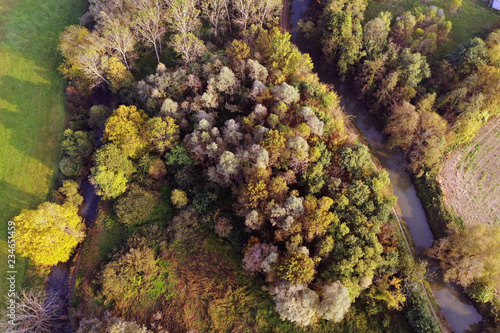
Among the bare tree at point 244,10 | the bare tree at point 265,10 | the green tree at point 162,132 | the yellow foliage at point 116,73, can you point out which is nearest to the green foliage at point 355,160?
the green tree at point 162,132

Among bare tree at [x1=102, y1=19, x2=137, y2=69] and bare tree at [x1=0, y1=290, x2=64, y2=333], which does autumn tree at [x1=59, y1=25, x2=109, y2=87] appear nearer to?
bare tree at [x1=102, y1=19, x2=137, y2=69]

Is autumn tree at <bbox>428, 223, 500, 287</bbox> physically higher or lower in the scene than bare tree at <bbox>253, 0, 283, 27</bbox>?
lower

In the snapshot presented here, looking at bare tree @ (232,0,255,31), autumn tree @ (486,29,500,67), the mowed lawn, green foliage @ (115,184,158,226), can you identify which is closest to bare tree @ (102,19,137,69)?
the mowed lawn

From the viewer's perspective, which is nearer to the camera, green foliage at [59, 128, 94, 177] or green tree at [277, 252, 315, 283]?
green tree at [277, 252, 315, 283]

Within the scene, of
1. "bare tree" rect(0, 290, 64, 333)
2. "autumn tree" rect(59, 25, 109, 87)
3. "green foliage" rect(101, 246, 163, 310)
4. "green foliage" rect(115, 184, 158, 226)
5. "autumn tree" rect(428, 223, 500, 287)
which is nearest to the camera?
"bare tree" rect(0, 290, 64, 333)

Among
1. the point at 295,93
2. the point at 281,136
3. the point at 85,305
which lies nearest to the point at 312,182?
the point at 281,136

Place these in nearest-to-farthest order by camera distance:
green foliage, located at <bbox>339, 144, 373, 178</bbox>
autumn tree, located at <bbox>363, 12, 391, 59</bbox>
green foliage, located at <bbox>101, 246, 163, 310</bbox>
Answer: green foliage, located at <bbox>101, 246, 163, 310</bbox> < green foliage, located at <bbox>339, 144, 373, 178</bbox> < autumn tree, located at <bbox>363, 12, 391, 59</bbox>

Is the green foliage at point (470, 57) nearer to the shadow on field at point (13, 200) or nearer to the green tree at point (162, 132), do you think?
the green tree at point (162, 132)

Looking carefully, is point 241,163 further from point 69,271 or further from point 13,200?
point 13,200
